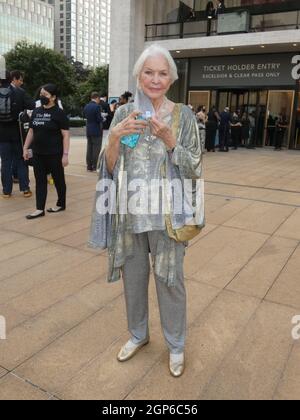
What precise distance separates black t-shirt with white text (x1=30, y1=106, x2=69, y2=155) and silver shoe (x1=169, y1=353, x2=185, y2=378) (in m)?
3.81

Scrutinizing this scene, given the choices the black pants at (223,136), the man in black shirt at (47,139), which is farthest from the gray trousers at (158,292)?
the black pants at (223,136)

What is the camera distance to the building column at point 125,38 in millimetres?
18875

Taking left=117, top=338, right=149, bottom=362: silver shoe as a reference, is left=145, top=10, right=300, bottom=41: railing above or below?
above

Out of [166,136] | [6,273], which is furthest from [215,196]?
[166,136]

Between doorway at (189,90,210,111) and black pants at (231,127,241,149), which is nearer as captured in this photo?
black pants at (231,127,241,149)

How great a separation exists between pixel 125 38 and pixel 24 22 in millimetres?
115325

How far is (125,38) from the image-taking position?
18953 mm

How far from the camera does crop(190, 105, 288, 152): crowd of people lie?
1570 cm

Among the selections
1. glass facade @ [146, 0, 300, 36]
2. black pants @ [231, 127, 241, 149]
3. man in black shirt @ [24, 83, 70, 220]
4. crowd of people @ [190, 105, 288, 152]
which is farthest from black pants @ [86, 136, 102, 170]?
glass facade @ [146, 0, 300, 36]

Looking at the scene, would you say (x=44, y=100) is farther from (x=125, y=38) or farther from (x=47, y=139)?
(x=125, y=38)

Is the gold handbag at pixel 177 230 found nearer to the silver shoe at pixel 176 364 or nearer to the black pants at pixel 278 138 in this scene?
the silver shoe at pixel 176 364

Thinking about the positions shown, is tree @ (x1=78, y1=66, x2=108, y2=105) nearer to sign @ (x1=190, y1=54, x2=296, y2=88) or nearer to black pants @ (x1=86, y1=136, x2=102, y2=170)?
sign @ (x1=190, y1=54, x2=296, y2=88)

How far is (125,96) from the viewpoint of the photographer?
9.49m

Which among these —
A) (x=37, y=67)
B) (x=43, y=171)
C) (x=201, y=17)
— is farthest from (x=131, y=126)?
(x=37, y=67)
